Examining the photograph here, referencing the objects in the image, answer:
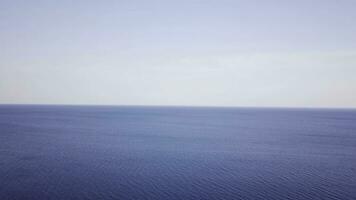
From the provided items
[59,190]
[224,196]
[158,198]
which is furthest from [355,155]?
[59,190]

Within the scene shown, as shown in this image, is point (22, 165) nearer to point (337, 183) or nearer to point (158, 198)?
point (158, 198)

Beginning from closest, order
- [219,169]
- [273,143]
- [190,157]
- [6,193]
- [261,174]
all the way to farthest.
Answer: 1. [6,193]
2. [261,174]
3. [219,169]
4. [190,157]
5. [273,143]

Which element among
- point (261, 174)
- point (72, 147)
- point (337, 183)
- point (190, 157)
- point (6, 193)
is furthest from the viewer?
point (72, 147)

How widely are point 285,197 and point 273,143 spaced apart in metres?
41.6

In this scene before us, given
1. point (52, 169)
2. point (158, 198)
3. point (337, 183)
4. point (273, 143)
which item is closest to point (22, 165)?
point (52, 169)

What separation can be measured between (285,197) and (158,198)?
1339 cm

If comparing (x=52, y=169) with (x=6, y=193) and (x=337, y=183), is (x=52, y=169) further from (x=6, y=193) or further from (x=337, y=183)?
(x=337, y=183)

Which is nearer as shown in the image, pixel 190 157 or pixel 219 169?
pixel 219 169

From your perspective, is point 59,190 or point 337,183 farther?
point 337,183

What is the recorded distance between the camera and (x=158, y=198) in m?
29.0

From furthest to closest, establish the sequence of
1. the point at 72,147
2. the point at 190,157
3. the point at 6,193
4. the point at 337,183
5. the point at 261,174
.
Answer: the point at 72,147, the point at 190,157, the point at 261,174, the point at 337,183, the point at 6,193

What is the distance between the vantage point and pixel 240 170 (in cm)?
4178

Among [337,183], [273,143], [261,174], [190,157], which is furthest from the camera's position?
[273,143]

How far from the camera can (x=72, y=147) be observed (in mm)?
58875
